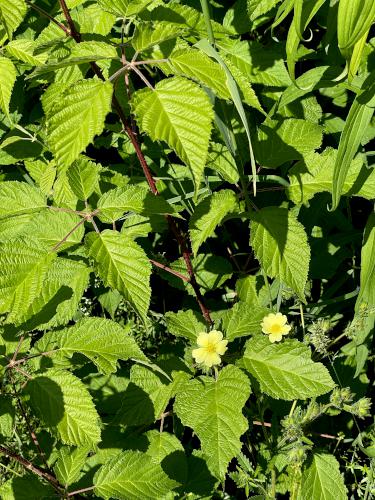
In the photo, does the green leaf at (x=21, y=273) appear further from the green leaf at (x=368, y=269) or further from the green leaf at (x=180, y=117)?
the green leaf at (x=368, y=269)

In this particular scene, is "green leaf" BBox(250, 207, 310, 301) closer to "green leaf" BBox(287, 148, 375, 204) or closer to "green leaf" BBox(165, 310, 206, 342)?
"green leaf" BBox(287, 148, 375, 204)

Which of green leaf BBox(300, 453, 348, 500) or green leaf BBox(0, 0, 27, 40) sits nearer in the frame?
green leaf BBox(0, 0, 27, 40)

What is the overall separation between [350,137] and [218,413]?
696 millimetres

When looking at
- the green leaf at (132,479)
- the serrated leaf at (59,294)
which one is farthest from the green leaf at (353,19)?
the green leaf at (132,479)

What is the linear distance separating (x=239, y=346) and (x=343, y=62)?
91cm

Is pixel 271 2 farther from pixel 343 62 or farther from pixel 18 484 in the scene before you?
pixel 18 484

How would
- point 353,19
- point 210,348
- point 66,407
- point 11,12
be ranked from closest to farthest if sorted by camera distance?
point 353,19 → point 11,12 → point 66,407 → point 210,348

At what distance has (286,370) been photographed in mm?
1603

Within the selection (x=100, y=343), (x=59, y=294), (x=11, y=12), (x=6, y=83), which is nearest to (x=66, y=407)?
(x=100, y=343)

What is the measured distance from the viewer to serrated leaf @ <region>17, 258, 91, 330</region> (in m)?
1.62

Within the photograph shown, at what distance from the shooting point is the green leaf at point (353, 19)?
1175mm

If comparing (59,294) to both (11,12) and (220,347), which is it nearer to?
(220,347)

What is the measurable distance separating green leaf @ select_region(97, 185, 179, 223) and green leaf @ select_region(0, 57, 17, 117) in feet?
1.01

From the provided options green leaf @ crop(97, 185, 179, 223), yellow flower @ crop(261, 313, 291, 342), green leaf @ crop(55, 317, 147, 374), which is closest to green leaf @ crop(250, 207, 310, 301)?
yellow flower @ crop(261, 313, 291, 342)
